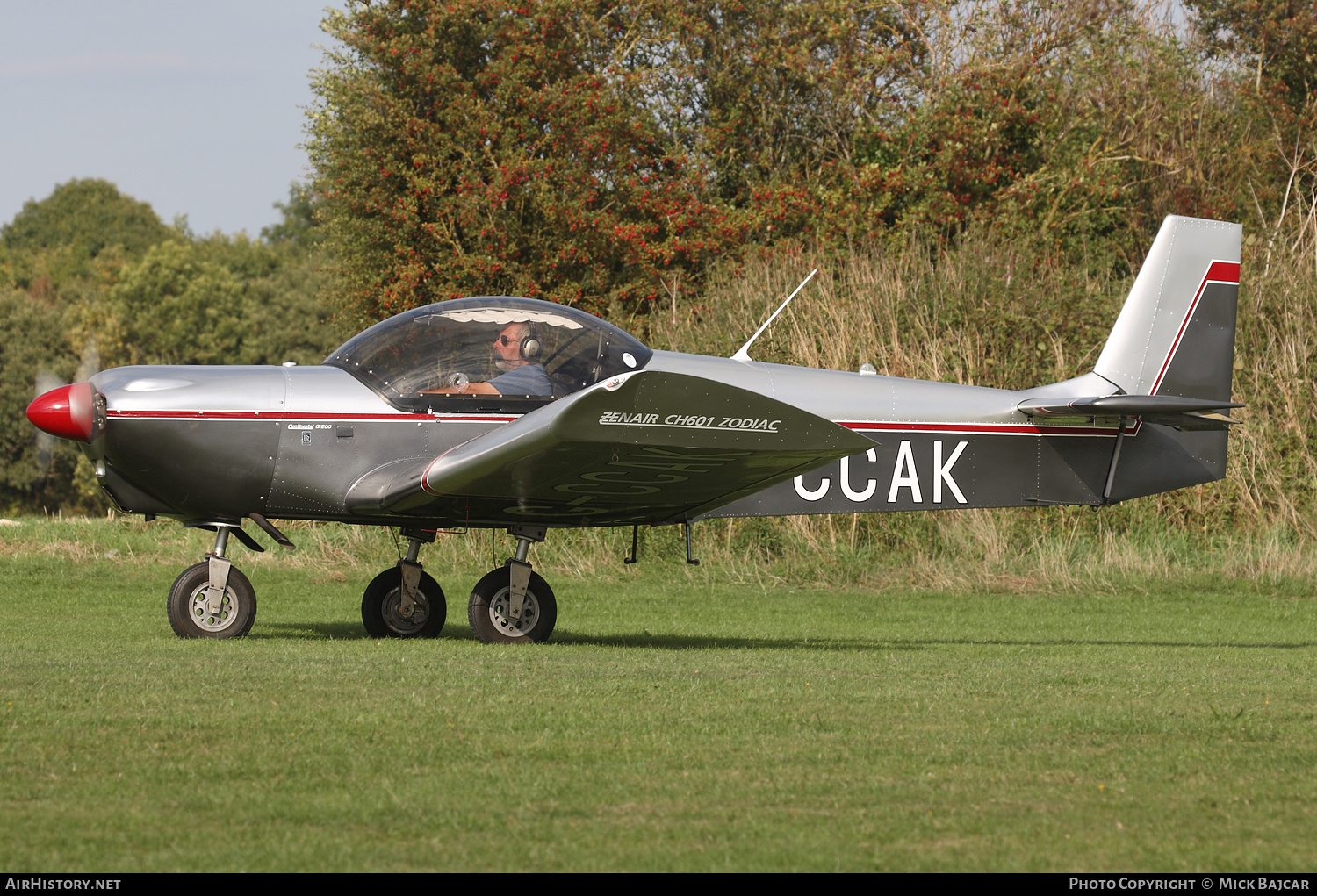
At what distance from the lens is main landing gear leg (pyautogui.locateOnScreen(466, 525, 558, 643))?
339 inches

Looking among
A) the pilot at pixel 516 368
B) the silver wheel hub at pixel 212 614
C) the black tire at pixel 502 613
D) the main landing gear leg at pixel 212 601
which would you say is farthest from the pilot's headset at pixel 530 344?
the silver wheel hub at pixel 212 614

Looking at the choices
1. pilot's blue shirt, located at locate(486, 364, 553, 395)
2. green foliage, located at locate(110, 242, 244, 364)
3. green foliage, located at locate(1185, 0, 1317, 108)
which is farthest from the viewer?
green foliage, located at locate(110, 242, 244, 364)

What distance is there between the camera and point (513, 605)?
28.3 ft

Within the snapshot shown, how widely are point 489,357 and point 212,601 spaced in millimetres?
2386

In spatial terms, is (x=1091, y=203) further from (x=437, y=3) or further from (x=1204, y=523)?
(x=437, y=3)

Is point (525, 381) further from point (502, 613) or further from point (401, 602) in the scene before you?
point (401, 602)

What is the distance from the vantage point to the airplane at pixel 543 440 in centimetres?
730

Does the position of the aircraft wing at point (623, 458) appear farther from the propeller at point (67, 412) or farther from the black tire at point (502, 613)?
the propeller at point (67, 412)

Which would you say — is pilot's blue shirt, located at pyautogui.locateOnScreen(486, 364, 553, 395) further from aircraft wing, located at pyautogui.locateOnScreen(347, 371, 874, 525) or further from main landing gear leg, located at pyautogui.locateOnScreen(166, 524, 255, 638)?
main landing gear leg, located at pyautogui.locateOnScreen(166, 524, 255, 638)

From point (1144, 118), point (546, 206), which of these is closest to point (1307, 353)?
point (1144, 118)

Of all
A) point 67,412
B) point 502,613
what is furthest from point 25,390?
point 502,613

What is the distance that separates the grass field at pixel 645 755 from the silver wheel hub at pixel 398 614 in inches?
12.8

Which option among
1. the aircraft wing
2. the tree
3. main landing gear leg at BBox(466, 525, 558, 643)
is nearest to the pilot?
the aircraft wing

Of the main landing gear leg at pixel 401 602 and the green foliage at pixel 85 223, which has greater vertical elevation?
the green foliage at pixel 85 223
